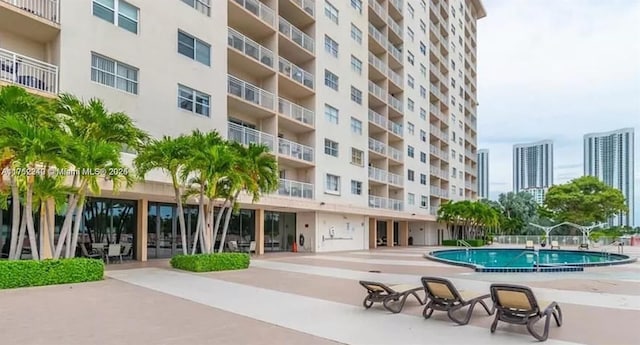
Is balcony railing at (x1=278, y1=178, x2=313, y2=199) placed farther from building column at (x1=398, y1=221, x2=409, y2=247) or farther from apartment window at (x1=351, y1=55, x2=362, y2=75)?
building column at (x1=398, y1=221, x2=409, y2=247)

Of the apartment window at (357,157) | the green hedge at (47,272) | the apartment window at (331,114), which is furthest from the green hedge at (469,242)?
the green hedge at (47,272)

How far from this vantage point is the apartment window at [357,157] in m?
35.5

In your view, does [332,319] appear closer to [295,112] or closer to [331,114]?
[295,112]

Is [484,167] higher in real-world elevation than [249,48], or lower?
lower

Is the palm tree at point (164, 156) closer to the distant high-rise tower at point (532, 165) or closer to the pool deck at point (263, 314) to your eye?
the pool deck at point (263, 314)

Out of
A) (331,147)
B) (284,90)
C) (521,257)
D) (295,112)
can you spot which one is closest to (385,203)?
(331,147)

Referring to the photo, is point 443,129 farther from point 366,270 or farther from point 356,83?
point 366,270

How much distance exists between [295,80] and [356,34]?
1034 centimetres

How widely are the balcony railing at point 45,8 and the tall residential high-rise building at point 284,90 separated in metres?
0.04

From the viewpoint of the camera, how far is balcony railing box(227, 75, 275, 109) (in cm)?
2492

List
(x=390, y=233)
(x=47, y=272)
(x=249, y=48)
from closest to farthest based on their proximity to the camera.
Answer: (x=47, y=272), (x=249, y=48), (x=390, y=233)

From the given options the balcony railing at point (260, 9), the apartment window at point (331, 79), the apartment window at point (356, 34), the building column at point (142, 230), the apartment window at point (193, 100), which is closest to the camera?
the apartment window at point (193, 100)

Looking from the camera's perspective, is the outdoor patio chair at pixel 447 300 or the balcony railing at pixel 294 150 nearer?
the outdoor patio chair at pixel 447 300

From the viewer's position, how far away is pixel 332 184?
1287 inches
